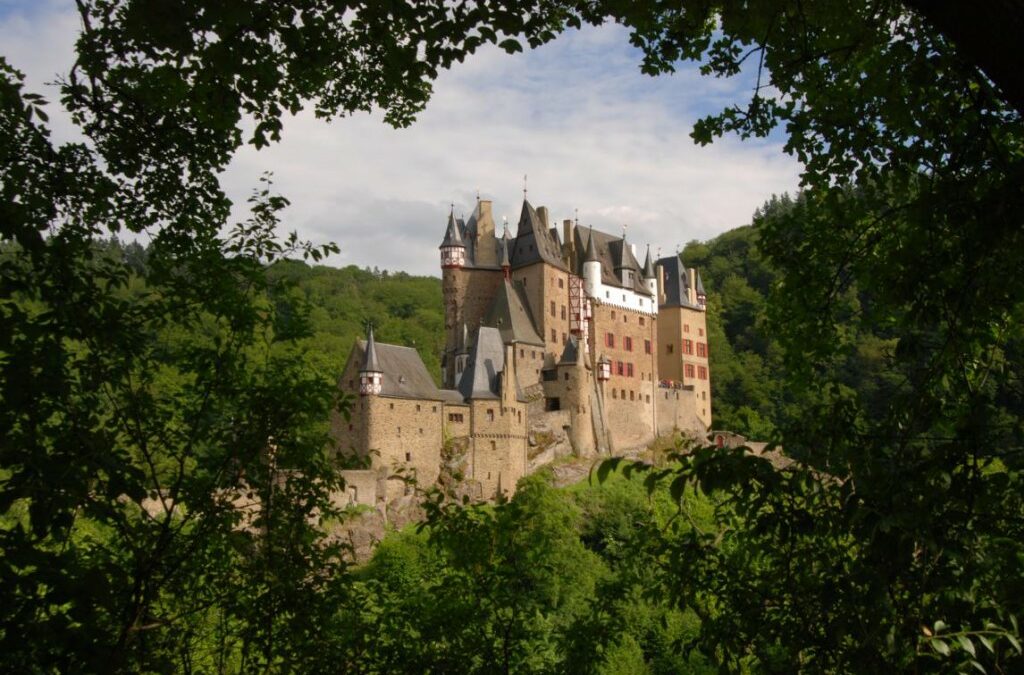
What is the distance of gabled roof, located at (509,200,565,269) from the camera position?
148ft

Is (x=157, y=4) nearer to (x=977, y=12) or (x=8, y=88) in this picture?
(x=8, y=88)

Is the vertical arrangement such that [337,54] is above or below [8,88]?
above

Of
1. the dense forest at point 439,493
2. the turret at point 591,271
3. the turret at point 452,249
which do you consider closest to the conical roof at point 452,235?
the turret at point 452,249

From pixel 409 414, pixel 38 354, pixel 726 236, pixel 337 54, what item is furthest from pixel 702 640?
pixel 726 236

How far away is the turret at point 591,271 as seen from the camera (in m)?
47.9

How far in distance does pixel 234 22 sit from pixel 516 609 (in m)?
4.20

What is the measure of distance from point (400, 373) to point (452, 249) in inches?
362

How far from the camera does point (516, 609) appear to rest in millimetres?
6461

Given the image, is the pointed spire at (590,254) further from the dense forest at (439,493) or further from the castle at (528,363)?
the dense forest at (439,493)

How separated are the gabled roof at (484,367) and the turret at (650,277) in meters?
14.3

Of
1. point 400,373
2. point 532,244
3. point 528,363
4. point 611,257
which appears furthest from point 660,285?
point 400,373

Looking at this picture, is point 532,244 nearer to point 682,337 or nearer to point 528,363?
point 528,363

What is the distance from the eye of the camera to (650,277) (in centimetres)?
5353

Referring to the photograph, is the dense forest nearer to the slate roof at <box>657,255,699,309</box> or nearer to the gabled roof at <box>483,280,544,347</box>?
the gabled roof at <box>483,280,544,347</box>
